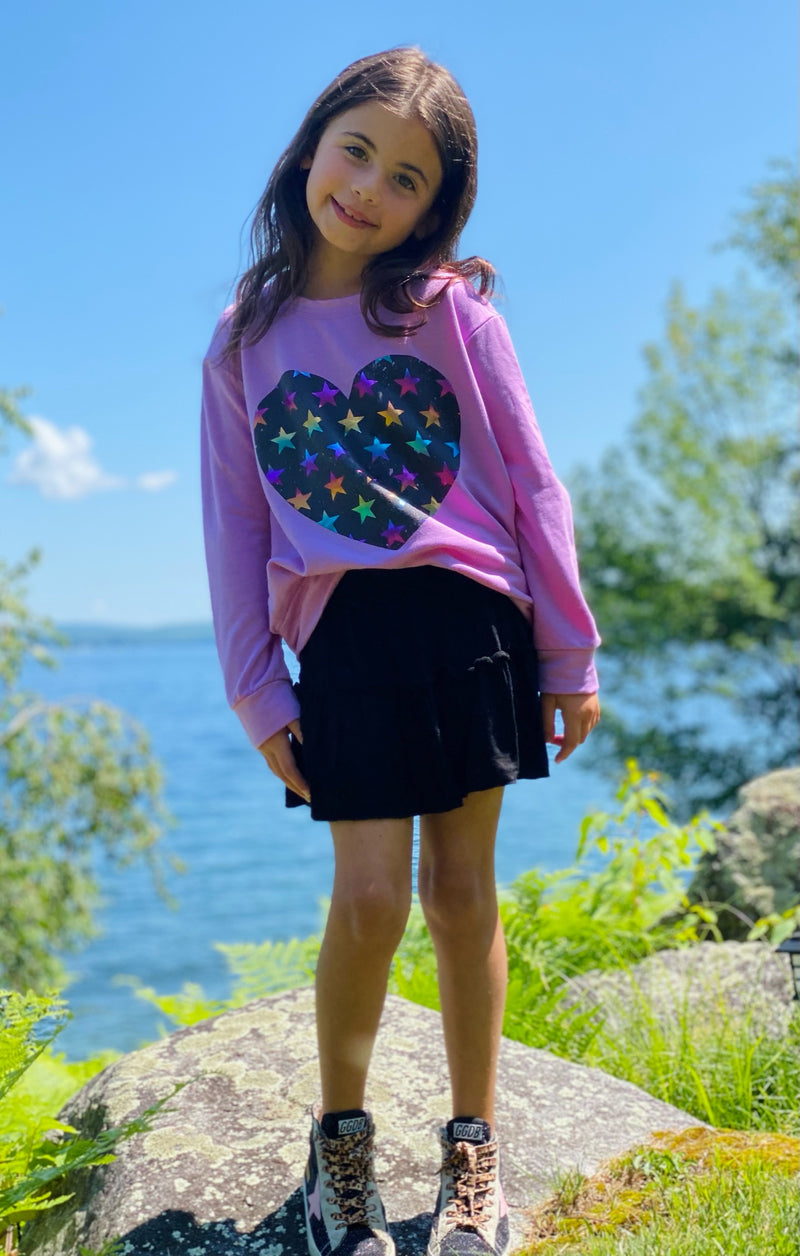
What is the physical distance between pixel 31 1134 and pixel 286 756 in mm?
976

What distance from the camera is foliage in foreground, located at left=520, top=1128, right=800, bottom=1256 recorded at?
6.03ft

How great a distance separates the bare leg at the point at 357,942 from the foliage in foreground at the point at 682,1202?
46cm

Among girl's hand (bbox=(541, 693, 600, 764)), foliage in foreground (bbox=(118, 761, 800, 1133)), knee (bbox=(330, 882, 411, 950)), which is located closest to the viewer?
knee (bbox=(330, 882, 411, 950))

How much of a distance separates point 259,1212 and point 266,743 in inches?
35.5

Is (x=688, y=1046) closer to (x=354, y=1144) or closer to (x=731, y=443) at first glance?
(x=354, y=1144)

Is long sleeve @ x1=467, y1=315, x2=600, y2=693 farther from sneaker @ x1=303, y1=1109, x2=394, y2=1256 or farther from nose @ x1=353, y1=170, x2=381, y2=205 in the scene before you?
sneaker @ x1=303, y1=1109, x2=394, y2=1256

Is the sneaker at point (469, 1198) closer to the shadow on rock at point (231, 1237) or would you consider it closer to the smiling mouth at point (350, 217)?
the shadow on rock at point (231, 1237)

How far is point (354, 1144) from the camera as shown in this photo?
201 cm

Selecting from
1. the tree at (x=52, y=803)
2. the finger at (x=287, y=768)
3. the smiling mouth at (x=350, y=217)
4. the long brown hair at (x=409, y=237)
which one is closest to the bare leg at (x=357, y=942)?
the finger at (x=287, y=768)

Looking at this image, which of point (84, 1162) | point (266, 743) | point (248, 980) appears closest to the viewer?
point (84, 1162)

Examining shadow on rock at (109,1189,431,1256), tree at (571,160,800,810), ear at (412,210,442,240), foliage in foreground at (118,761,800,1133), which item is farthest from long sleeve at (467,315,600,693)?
tree at (571,160,800,810)

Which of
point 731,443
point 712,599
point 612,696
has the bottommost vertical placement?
point 612,696

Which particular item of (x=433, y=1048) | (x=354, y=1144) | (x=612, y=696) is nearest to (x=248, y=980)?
(x=433, y=1048)

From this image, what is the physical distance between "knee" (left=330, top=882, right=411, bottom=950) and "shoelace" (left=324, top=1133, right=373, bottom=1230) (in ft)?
1.23
